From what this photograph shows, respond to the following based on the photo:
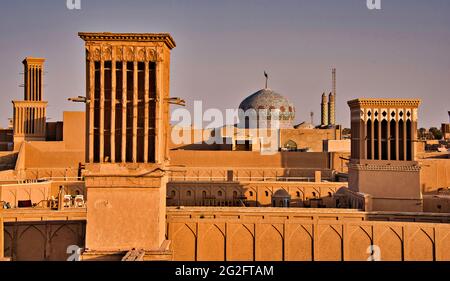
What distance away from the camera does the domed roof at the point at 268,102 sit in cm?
6650

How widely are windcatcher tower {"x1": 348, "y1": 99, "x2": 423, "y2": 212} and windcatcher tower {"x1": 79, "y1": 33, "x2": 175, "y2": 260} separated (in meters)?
15.5

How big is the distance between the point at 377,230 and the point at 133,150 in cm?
1055

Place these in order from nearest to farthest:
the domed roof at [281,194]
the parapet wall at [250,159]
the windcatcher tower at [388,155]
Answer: the windcatcher tower at [388,155] → the domed roof at [281,194] → the parapet wall at [250,159]

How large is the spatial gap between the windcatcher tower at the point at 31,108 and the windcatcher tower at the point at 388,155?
30.4 metres

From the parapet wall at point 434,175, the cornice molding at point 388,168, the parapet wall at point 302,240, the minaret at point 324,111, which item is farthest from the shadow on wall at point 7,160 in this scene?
the minaret at point 324,111

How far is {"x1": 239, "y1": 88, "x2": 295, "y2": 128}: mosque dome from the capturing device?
65688 millimetres

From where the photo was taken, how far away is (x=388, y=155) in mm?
28328

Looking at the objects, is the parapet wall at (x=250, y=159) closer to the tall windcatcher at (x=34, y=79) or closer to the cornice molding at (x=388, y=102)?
the cornice molding at (x=388, y=102)

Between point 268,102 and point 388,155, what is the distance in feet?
128

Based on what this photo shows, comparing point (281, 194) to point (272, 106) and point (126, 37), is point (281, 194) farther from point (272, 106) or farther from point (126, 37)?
point (272, 106)

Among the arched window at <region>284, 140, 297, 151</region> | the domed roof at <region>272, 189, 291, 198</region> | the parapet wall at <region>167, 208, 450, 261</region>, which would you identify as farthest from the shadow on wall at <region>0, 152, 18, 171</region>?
the arched window at <region>284, 140, 297, 151</region>

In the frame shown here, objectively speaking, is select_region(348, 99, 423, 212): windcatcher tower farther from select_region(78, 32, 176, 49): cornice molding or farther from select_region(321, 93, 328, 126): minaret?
select_region(321, 93, 328, 126): minaret
